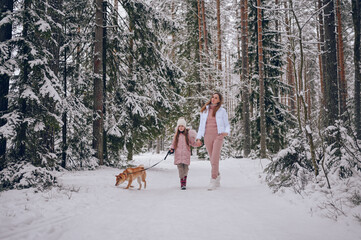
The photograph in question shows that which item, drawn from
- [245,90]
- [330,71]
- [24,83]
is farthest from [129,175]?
[245,90]

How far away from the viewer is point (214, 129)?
6238 millimetres

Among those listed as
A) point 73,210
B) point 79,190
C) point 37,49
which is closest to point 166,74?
point 37,49

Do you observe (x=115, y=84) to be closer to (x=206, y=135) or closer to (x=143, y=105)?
(x=143, y=105)

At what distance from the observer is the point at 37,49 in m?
5.16

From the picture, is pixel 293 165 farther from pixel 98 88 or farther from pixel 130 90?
pixel 130 90

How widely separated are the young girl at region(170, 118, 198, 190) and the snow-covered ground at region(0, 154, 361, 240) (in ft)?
3.88

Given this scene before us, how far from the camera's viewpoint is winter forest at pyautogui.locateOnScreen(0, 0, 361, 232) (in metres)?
4.75

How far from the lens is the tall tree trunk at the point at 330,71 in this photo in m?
5.98

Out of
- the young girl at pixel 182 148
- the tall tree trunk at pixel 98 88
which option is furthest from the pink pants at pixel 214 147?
the tall tree trunk at pixel 98 88

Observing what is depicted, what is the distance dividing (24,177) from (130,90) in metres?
6.27

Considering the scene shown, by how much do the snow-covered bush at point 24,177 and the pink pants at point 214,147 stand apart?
12.7ft

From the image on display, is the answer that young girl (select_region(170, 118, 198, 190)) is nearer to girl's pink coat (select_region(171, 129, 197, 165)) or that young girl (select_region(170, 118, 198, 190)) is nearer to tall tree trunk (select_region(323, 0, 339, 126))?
girl's pink coat (select_region(171, 129, 197, 165))

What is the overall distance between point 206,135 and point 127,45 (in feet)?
20.7

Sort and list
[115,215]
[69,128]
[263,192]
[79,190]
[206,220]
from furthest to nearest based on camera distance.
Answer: [69,128]
[263,192]
[79,190]
[115,215]
[206,220]
